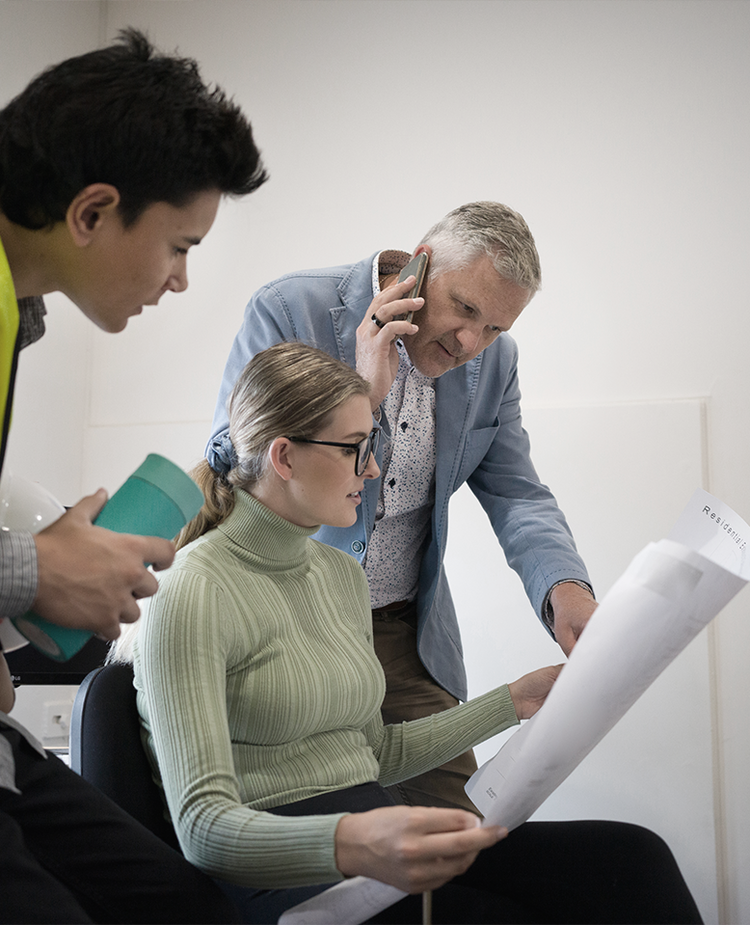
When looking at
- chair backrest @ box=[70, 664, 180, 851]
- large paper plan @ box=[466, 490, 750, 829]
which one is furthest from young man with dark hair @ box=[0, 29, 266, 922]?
large paper plan @ box=[466, 490, 750, 829]

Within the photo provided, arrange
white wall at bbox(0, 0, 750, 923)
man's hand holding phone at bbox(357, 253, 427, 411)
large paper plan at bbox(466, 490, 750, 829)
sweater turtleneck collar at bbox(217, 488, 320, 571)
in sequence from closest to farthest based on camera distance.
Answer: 1. large paper plan at bbox(466, 490, 750, 829)
2. sweater turtleneck collar at bbox(217, 488, 320, 571)
3. man's hand holding phone at bbox(357, 253, 427, 411)
4. white wall at bbox(0, 0, 750, 923)

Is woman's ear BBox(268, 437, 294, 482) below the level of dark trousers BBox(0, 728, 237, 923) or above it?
above

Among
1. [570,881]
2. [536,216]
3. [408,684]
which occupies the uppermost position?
[536,216]

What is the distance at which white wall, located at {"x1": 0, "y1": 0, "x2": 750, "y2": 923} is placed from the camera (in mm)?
2344

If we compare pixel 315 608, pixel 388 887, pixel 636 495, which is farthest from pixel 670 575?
pixel 636 495

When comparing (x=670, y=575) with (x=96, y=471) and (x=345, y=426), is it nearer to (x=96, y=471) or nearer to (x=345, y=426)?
(x=345, y=426)

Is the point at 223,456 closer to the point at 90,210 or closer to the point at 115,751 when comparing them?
the point at 115,751

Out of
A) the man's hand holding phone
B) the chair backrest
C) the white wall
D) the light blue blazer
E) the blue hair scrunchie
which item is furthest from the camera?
the white wall

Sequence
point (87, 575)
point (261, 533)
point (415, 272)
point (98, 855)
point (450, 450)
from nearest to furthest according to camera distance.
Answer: point (87, 575) → point (98, 855) → point (261, 533) → point (415, 272) → point (450, 450)

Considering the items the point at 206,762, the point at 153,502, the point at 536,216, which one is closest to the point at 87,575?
the point at 153,502

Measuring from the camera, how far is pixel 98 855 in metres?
0.86

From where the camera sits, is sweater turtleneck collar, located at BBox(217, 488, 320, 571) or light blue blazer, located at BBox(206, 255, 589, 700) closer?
sweater turtleneck collar, located at BBox(217, 488, 320, 571)

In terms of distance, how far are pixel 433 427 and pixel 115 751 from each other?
0.89 meters

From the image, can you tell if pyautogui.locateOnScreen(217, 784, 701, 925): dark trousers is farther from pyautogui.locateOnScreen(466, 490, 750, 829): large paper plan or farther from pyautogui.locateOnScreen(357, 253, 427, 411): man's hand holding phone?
pyautogui.locateOnScreen(357, 253, 427, 411): man's hand holding phone
